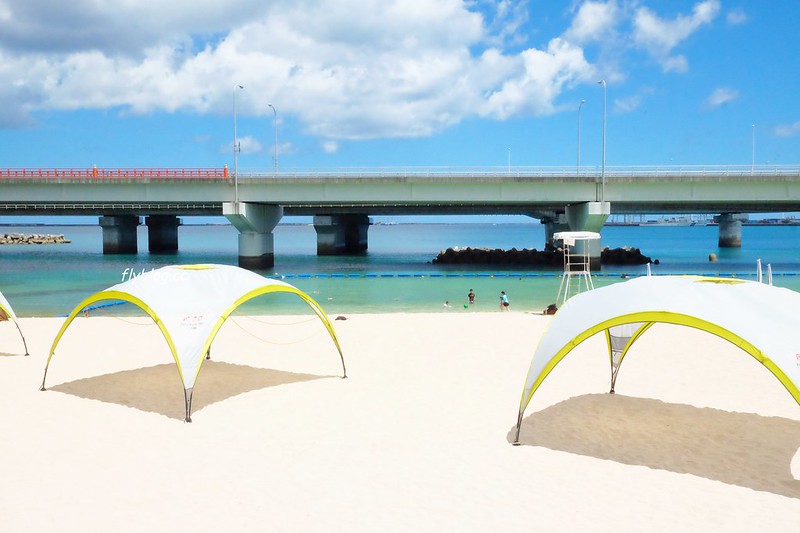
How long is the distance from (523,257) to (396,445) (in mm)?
57689

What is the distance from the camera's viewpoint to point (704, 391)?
Result: 514 inches

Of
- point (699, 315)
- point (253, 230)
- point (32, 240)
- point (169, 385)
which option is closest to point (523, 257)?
point (253, 230)

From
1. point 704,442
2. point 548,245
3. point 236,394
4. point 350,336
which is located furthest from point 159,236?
point 704,442

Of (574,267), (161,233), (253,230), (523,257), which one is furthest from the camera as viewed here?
(161,233)

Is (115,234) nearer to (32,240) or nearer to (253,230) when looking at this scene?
(253,230)

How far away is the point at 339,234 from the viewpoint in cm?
8200

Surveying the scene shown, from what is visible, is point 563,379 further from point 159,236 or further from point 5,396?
point 159,236

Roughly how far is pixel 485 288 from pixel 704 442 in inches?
1212

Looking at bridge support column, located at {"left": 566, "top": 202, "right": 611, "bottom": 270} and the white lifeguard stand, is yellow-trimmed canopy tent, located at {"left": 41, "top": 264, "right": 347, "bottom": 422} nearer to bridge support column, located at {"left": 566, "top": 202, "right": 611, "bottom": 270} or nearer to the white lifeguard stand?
the white lifeguard stand

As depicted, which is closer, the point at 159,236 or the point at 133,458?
the point at 133,458

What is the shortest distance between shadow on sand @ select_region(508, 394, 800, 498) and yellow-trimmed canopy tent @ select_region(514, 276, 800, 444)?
1.23 m

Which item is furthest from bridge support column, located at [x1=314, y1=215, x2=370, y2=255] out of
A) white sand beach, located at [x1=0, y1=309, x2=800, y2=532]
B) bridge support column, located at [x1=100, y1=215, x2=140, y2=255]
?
white sand beach, located at [x1=0, y1=309, x2=800, y2=532]

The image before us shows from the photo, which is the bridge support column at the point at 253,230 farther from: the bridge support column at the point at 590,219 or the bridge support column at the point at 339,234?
the bridge support column at the point at 590,219

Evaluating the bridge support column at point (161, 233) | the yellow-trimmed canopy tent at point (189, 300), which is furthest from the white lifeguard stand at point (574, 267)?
the bridge support column at point (161, 233)
